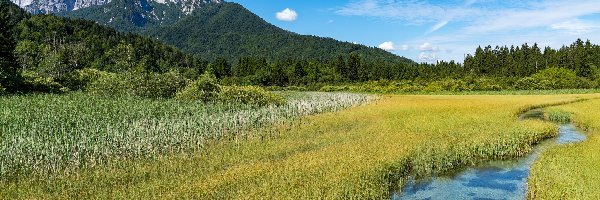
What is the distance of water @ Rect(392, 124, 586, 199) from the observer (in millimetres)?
16172

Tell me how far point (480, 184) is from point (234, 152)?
10.2 meters

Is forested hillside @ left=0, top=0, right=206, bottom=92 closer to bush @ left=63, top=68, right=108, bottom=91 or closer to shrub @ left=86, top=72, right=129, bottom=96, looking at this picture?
bush @ left=63, top=68, right=108, bottom=91

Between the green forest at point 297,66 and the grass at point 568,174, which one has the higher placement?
→ the green forest at point 297,66

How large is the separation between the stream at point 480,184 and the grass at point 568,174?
858mm

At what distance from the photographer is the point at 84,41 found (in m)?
144

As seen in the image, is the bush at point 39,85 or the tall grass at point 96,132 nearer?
the tall grass at point 96,132

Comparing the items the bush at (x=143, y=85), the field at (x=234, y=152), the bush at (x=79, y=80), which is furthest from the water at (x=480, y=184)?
the bush at (x=79, y=80)

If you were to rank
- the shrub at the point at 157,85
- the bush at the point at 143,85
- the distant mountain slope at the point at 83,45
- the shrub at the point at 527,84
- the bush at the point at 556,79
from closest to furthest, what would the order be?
the shrub at the point at 157,85 < the bush at the point at 143,85 < the shrub at the point at 527,84 < the bush at the point at 556,79 < the distant mountain slope at the point at 83,45

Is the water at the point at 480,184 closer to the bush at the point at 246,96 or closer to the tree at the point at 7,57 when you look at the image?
the bush at the point at 246,96

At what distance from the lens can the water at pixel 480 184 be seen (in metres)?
16.2

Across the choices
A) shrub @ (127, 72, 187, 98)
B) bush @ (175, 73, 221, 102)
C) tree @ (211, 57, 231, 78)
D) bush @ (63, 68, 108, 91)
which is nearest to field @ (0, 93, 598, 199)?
bush @ (175, 73, 221, 102)

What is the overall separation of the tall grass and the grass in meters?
13.6

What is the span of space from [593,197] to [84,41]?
153001mm

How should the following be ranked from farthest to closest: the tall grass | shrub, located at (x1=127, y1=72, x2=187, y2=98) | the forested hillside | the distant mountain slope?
the distant mountain slope, the forested hillside, shrub, located at (x1=127, y1=72, x2=187, y2=98), the tall grass
